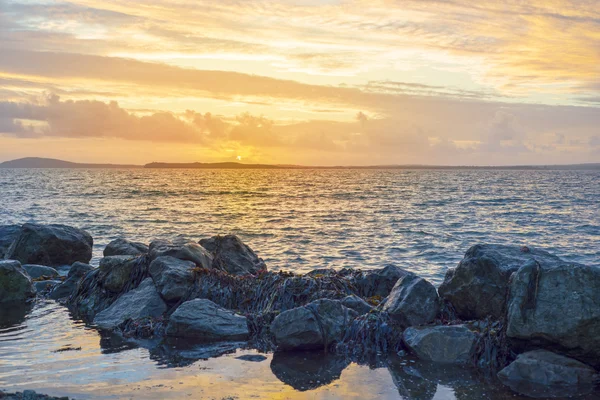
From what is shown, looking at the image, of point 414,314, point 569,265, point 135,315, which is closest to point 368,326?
point 414,314

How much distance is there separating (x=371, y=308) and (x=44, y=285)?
965 cm

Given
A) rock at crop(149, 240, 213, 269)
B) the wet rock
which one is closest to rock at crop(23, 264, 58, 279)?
rock at crop(149, 240, 213, 269)

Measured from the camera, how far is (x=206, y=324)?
1127cm

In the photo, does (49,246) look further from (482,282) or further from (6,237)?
(482,282)

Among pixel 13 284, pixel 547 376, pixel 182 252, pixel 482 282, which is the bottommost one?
pixel 13 284

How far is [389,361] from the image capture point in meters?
9.95

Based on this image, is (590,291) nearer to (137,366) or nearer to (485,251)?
(485,251)

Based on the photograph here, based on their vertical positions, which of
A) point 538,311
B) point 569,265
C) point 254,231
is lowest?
point 254,231

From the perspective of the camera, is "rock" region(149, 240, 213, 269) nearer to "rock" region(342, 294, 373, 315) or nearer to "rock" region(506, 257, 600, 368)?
"rock" region(342, 294, 373, 315)

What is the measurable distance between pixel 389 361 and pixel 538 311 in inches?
101

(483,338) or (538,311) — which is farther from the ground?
(538,311)

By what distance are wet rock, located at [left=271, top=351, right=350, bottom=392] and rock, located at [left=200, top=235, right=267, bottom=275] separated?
21.6 ft

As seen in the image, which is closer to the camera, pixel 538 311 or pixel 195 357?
pixel 538 311

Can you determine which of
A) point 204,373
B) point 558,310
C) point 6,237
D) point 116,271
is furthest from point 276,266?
point 558,310
